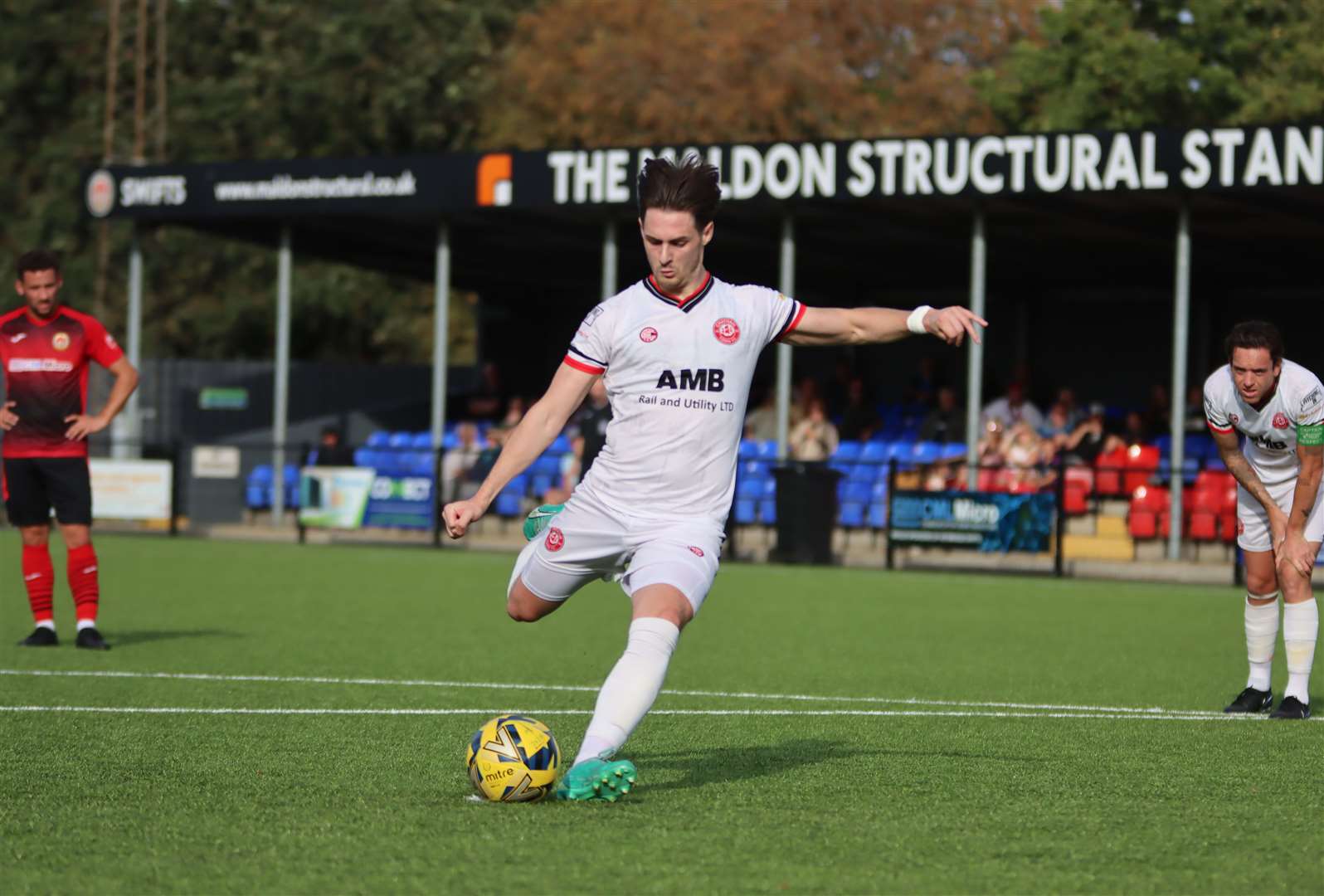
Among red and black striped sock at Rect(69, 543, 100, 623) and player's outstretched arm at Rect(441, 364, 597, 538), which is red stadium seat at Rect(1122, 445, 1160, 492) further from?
player's outstretched arm at Rect(441, 364, 597, 538)

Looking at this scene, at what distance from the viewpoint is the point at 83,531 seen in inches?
449

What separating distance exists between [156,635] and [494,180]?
13.7 metres

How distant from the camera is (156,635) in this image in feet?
41.5

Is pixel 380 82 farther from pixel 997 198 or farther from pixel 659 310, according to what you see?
pixel 659 310

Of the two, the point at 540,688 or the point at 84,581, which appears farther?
the point at 84,581

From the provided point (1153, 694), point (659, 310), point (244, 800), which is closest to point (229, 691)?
point (244, 800)

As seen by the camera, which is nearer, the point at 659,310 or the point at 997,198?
the point at 659,310

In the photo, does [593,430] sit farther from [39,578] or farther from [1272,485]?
[1272,485]

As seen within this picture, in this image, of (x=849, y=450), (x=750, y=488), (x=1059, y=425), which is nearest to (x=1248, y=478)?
(x=750, y=488)

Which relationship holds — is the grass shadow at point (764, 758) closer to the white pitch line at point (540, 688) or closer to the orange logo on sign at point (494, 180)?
the white pitch line at point (540, 688)

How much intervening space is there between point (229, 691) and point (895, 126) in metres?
38.1

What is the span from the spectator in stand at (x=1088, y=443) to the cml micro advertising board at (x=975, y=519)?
2.40 metres

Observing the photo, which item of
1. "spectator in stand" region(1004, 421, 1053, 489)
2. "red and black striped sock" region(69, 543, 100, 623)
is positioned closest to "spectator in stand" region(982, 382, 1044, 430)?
"spectator in stand" region(1004, 421, 1053, 489)

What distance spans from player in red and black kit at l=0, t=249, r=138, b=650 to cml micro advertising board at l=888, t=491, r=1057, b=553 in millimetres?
11907
